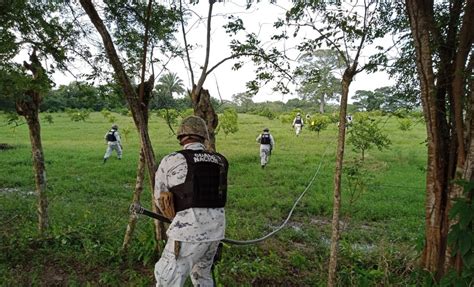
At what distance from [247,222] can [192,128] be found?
185 inches

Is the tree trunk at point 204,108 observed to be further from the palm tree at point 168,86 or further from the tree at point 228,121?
the tree at point 228,121

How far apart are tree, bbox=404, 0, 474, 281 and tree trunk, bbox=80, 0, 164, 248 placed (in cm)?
303

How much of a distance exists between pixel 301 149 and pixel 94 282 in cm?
1522

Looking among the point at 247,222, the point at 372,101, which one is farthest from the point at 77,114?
the point at 372,101

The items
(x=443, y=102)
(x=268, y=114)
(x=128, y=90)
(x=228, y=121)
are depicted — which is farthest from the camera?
(x=268, y=114)

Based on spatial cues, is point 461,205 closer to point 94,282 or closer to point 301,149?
point 94,282

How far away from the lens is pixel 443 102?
14.1ft

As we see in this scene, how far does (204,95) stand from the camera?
452 centimetres

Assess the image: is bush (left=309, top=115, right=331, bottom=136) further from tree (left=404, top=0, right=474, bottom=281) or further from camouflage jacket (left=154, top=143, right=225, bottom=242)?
camouflage jacket (left=154, top=143, right=225, bottom=242)

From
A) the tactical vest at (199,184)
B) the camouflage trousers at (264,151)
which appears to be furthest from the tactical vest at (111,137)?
the tactical vest at (199,184)

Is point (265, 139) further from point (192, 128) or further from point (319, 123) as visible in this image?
point (192, 128)

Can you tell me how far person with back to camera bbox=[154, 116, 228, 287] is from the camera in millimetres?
2922

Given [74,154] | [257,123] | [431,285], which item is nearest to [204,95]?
[431,285]

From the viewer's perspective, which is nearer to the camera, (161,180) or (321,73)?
(161,180)
